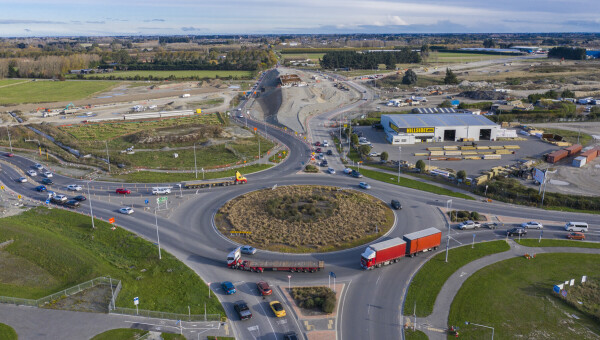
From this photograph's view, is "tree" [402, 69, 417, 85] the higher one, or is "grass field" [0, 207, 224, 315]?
"tree" [402, 69, 417, 85]

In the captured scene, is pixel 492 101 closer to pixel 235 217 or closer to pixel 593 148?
pixel 593 148

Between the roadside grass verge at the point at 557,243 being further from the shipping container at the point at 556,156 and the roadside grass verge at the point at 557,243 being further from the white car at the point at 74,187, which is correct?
the white car at the point at 74,187

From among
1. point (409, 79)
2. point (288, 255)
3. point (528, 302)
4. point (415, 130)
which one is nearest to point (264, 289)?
point (288, 255)

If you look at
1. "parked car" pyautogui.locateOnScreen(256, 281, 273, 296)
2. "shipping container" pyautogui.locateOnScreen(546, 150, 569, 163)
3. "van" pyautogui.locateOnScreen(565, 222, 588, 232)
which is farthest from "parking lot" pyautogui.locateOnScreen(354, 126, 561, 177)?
→ "parked car" pyautogui.locateOnScreen(256, 281, 273, 296)

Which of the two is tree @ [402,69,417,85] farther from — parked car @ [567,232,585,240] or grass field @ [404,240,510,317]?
grass field @ [404,240,510,317]

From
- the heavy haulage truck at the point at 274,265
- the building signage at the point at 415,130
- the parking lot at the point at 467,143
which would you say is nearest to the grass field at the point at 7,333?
the heavy haulage truck at the point at 274,265

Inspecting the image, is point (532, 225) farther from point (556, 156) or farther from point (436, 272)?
point (556, 156)

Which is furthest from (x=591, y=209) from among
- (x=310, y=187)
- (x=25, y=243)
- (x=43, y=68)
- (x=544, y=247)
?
(x=43, y=68)
